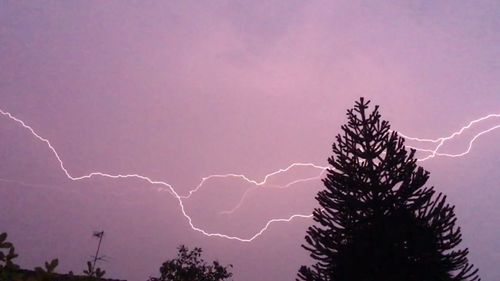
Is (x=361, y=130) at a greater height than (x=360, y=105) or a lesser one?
lesser

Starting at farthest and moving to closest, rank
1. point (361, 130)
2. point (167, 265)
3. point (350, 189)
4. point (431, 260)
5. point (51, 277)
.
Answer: point (167, 265) < point (361, 130) < point (350, 189) < point (431, 260) < point (51, 277)

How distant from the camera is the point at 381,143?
27.1ft

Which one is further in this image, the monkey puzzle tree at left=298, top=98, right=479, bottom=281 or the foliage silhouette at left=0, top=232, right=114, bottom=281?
the monkey puzzle tree at left=298, top=98, right=479, bottom=281

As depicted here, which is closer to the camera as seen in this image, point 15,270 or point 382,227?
point 15,270

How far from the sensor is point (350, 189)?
7.82 m

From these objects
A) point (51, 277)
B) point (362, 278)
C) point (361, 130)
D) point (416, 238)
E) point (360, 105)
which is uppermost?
point (360, 105)

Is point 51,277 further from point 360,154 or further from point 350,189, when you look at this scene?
point 360,154

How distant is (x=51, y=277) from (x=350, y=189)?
654 centimetres

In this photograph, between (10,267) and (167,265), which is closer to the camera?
(10,267)

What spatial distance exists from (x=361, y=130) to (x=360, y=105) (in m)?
0.80

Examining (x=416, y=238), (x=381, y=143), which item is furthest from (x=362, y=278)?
(x=381, y=143)

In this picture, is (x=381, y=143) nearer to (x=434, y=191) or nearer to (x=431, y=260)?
(x=434, y=191)

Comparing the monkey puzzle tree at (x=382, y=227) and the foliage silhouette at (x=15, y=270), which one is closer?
the foliage silhouette at (x=15, y=270)

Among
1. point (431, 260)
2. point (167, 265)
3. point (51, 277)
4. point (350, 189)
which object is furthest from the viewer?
point (167, 265)
